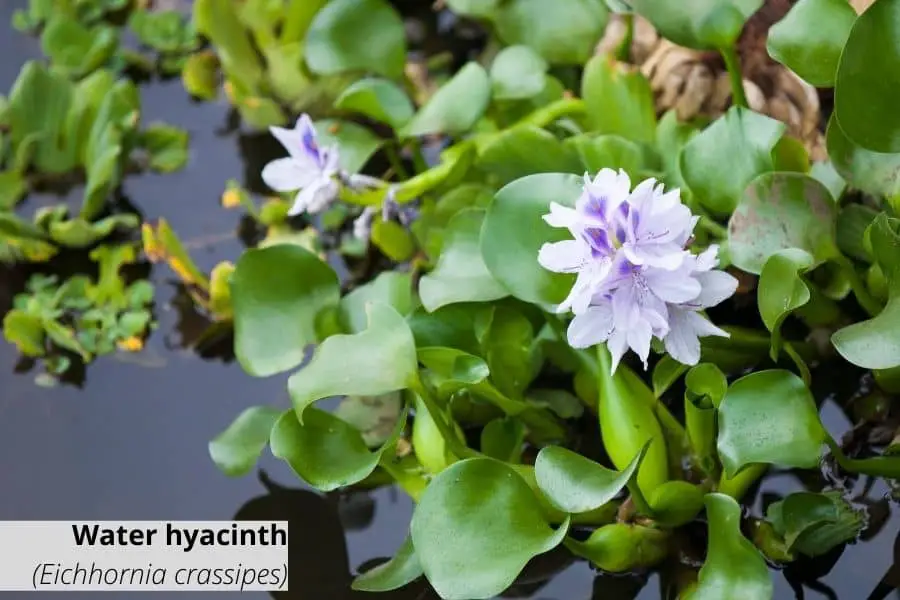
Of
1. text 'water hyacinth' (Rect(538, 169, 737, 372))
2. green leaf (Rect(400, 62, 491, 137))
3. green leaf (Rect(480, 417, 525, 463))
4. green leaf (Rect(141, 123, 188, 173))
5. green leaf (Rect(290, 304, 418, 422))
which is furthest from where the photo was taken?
green leaf (Rect(141, 123, 188, 173))

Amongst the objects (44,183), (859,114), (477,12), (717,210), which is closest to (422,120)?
(477,12)

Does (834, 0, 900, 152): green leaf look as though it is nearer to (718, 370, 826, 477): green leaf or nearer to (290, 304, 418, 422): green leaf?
(718, 370, 826, 477): green leaf

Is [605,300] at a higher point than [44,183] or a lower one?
higher

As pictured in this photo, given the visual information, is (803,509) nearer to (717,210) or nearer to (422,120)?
(717,210)

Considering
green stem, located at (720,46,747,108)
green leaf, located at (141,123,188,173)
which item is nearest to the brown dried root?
green stem, located at (720,46,747,108)

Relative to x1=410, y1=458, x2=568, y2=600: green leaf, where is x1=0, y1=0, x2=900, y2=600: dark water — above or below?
below

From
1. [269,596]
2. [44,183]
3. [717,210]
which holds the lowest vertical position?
[269,596]

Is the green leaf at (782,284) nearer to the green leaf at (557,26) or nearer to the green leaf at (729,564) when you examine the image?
the green leaf at (729,564)
